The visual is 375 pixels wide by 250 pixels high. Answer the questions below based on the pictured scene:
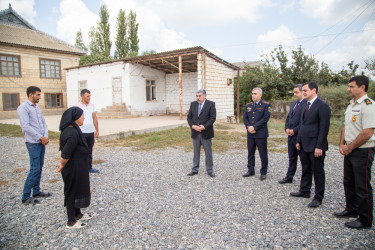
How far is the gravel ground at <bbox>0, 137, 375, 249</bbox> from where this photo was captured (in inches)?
100

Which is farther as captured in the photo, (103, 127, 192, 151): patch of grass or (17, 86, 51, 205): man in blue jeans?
(103, 127, 192, 151): patch of grass

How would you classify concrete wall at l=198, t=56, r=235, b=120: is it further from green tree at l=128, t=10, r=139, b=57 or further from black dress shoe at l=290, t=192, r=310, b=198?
green tree at l=128, t=10, r=139, b=57

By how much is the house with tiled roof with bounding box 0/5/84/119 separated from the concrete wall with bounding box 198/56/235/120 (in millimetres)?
13473

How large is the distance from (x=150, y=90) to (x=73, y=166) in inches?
598

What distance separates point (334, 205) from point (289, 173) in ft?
3.21

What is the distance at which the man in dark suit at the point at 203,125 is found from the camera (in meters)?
4.64

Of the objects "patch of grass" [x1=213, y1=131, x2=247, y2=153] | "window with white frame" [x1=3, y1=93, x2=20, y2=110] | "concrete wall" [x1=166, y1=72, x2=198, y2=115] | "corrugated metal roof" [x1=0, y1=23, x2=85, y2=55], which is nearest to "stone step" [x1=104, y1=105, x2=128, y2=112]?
"concrete wall" [x1=166, y1=72, x2=198, y2=115]

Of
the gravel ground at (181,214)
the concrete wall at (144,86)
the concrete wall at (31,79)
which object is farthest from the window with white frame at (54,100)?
the gravel ground at (181,214)

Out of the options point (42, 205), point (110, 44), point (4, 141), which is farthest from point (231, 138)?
point (110, 44)

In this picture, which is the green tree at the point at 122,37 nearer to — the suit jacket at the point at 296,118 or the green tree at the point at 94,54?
the green tree at the point at 94,54

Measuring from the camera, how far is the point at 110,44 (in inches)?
1239

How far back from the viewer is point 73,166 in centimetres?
278

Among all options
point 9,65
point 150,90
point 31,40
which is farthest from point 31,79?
point 150,90

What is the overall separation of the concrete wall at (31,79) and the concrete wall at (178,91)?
937 centimetres
